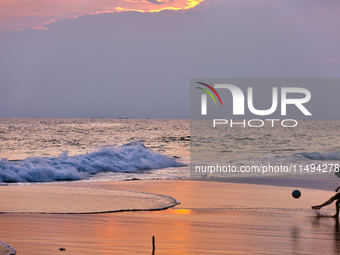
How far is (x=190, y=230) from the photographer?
9305 millimetres

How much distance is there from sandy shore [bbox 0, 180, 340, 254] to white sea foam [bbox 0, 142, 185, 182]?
11.0m

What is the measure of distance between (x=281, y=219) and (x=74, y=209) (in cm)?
530

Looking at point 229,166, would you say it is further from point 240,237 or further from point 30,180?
point 240,237

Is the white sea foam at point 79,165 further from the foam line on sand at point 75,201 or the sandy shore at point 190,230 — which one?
A: the sandy shore at point 190,230

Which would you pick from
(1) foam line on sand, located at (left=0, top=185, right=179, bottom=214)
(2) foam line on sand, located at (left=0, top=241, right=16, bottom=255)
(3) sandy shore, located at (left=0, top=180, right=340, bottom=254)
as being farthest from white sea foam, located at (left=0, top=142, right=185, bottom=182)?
(2) foam line on sand, located at (left=0, top=241, right=16, bottom=255)

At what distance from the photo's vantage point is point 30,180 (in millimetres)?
21641

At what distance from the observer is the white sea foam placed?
21781 mm

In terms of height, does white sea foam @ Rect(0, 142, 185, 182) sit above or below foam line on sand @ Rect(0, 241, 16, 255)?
below

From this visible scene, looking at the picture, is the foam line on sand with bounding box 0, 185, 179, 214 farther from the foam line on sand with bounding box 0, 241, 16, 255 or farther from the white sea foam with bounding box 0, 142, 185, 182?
the white sea foam with bounding box 0, 142, 185, 182

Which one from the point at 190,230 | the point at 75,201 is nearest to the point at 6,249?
the point at 190,230

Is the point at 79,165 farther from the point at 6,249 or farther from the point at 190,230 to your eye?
the point at 6,249

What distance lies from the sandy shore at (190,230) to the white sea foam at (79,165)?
11010mm

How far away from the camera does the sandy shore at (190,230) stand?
7820mm

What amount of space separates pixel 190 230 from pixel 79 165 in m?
17.7
